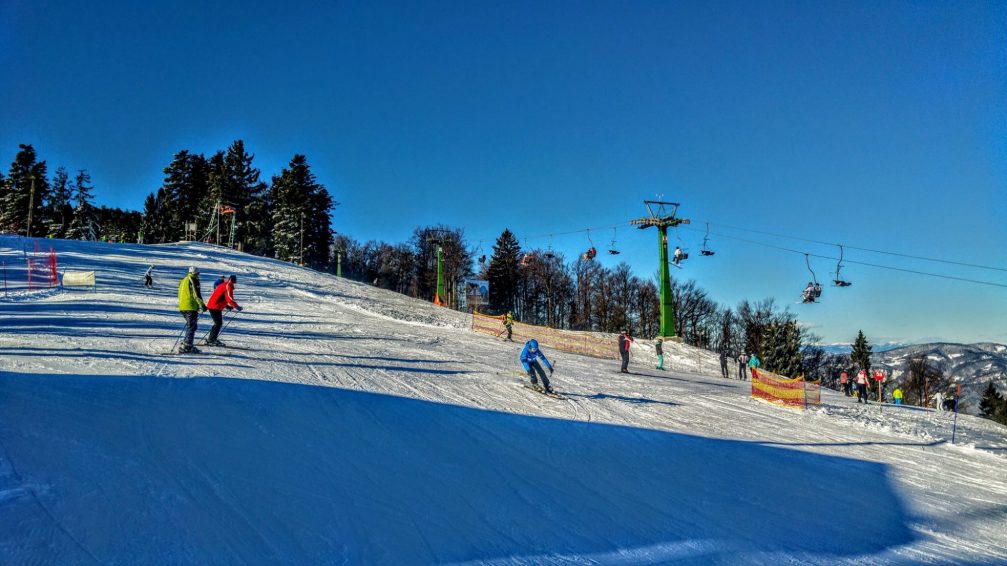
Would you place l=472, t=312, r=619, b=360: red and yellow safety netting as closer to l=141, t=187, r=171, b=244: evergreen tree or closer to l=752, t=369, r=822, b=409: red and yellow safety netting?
l=752, t=369, r=822, b=409: red and yellow safety netting

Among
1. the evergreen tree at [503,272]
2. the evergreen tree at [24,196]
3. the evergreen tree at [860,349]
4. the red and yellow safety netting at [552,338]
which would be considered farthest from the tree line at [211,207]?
the evergreen tree at [860,349]

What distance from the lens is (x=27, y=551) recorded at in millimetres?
4176

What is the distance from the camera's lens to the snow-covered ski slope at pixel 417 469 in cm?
511

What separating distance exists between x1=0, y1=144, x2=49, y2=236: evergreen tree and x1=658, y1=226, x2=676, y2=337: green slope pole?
207 ft

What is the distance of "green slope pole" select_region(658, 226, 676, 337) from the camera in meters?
42.9

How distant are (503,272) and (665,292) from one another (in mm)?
35694

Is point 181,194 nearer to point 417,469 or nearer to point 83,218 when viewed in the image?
point 83,218

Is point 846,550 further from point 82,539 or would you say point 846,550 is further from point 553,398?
point 82,539

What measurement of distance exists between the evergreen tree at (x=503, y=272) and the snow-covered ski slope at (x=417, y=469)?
199 feet

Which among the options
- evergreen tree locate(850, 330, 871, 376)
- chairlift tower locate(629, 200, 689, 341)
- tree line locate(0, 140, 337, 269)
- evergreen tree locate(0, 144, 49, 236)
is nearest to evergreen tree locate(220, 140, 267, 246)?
tree line locate(0, 140, 337, 269)

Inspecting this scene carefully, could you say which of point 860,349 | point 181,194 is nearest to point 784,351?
point 860,349

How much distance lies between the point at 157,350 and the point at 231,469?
7648 millimetres

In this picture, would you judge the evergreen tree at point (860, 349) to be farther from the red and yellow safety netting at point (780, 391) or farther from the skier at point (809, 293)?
the red and yellow safety netting at point (780, 391)

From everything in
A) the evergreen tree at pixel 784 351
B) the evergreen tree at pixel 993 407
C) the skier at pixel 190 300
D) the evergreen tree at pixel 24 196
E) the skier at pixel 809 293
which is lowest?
the evergreen tree at pixel 993 407
